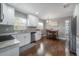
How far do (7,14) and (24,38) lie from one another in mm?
598

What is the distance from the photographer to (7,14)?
1665 mm

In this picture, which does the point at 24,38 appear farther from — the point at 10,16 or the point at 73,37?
the point at 73,37

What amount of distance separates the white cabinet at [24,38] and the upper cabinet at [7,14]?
1.02 feet

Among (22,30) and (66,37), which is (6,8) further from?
(66,37)

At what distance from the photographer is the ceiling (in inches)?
67.4

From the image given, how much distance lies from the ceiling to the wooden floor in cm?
55

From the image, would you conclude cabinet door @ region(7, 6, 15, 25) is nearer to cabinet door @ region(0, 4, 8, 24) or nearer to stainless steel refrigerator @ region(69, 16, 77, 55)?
cabinet door @ region(0, 4, 8, 24)

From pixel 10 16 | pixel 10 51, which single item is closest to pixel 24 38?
pixel 10 51

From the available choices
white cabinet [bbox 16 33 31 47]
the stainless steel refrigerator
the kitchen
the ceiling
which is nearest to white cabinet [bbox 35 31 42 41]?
the kitchen

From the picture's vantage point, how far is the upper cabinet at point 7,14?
164cm

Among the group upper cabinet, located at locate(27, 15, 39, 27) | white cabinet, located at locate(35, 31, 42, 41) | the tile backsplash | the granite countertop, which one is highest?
upper cabinet, located at locate(27, 15, 39, 27)

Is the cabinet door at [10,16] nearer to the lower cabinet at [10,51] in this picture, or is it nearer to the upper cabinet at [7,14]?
the upper cabinet at [7,14]

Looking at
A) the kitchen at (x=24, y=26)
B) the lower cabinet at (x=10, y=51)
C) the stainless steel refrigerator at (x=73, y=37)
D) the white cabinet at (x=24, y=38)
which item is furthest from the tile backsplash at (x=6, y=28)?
the stainless steel refrigerator at (x=73, y=37)

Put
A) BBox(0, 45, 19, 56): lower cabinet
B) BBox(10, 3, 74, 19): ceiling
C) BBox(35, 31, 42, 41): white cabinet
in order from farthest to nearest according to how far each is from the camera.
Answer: BBox(35, 31, 42, 41): white cabinet
BBox(10, 3, 74, 19): ceiling
BBox(0, 45, 19, 56): lower cabinet
